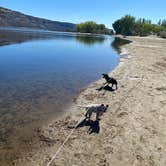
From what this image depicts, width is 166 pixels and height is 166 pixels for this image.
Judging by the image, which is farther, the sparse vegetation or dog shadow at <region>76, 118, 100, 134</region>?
the sparse vegetation

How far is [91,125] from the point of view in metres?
9.68

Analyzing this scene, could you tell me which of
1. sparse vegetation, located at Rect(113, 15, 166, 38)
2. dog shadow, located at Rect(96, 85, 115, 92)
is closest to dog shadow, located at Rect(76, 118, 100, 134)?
dog shadow, located at Rect(96, 85, 115, 92)

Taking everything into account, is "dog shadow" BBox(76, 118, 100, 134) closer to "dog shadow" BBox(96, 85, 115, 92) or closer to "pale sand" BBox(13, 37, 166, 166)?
"pale sand" BBox(13, 37, 166, 166)

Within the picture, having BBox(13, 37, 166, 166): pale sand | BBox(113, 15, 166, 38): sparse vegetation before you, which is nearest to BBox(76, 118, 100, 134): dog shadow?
BBox(13, 37, 166, 166): pale sand

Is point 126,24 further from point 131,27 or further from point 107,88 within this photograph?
point 107,88

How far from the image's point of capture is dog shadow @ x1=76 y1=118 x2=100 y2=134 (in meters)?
9.22

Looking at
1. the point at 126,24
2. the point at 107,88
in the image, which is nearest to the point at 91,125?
the point at 107,88

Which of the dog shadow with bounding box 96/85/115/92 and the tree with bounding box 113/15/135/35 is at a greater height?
the tree with bounding box 113/15/135/35

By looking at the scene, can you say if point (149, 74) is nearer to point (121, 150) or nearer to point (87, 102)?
point (87, 102)

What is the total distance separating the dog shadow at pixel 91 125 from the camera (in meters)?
9.22

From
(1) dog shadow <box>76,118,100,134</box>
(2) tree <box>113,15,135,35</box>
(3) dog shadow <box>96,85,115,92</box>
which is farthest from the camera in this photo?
(2) tree <box>113,15,135,35</box>

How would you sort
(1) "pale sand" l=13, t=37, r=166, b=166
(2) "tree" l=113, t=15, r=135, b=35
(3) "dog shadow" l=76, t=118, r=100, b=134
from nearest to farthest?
(1) "pale sand" l=13, t=37, r=166, b=166 < (3) "dog shadow" l=76, t=118, r=100, b=134 < (2) "tree" l=113, t=15, r=135, b=35

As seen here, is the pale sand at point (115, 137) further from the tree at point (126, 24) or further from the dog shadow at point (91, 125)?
the tree at point (126, 24)

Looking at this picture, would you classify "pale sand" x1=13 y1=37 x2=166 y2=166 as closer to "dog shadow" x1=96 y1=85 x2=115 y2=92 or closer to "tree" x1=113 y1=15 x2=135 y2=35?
"dog shadow" x1=96 y1=85 x2=115 y2=92
